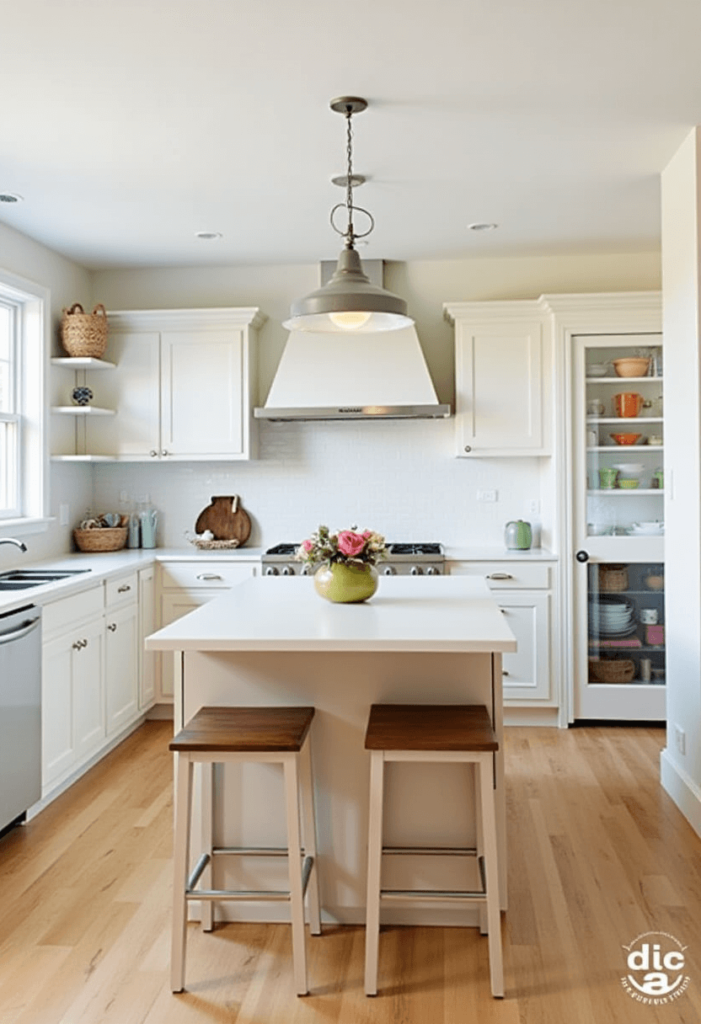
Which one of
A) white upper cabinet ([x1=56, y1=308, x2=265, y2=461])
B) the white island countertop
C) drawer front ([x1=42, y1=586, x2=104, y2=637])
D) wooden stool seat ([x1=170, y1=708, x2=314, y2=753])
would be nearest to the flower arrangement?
the white island countertop

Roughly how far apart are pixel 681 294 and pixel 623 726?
2.49 m

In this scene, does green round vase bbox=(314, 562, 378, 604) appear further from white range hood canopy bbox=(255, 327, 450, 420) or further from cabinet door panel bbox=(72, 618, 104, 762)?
white range hood canopy bbox=(255, 327, 450, 420)

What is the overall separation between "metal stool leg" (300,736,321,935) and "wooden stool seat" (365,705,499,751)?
0.24 meters

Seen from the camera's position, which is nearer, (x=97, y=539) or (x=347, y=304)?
(x=347, y=304)

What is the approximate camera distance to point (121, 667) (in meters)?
4.61

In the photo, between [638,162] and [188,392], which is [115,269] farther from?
[638,162]

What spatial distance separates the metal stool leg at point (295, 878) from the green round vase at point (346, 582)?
85 cm

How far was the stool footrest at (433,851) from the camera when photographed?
8.81ft

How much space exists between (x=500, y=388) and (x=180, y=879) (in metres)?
3.48

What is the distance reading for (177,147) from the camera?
139 inches

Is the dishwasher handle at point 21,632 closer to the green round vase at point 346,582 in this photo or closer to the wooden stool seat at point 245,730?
the wooden stool seat at point 245,730

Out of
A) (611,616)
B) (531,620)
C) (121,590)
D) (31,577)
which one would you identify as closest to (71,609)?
(31,577)

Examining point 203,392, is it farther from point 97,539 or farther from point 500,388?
point 500,388


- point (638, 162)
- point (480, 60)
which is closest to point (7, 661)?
point (480, 60)
